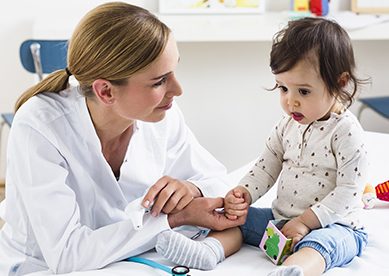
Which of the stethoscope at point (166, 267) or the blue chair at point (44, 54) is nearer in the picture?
the stethoscope at point (166, 267)

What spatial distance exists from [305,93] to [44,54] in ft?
4.56

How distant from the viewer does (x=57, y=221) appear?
1.78m

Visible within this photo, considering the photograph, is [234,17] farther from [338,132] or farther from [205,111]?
[338,132]

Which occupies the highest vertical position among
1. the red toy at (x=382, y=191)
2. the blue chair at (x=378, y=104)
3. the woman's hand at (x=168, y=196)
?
the woman's hand at (x=168, y=196)

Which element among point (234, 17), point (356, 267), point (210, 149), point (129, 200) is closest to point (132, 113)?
point (129, 200)

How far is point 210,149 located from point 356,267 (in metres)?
1.99

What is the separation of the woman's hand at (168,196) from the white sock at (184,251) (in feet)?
0.25

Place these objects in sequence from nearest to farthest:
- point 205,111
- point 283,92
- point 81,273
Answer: point 81,273 → point 283,92 → point 205,111

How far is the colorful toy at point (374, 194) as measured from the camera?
2.20 metres

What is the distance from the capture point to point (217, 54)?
12.0ft

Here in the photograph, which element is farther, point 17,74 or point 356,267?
point 17,74

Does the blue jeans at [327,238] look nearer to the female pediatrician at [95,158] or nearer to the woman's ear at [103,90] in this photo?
the female pediatrician at [95,158]

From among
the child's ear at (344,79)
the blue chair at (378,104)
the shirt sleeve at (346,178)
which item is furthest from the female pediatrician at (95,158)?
the blue chair at (378,104)

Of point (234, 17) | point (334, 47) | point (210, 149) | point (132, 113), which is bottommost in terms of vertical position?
point (210, 149)
